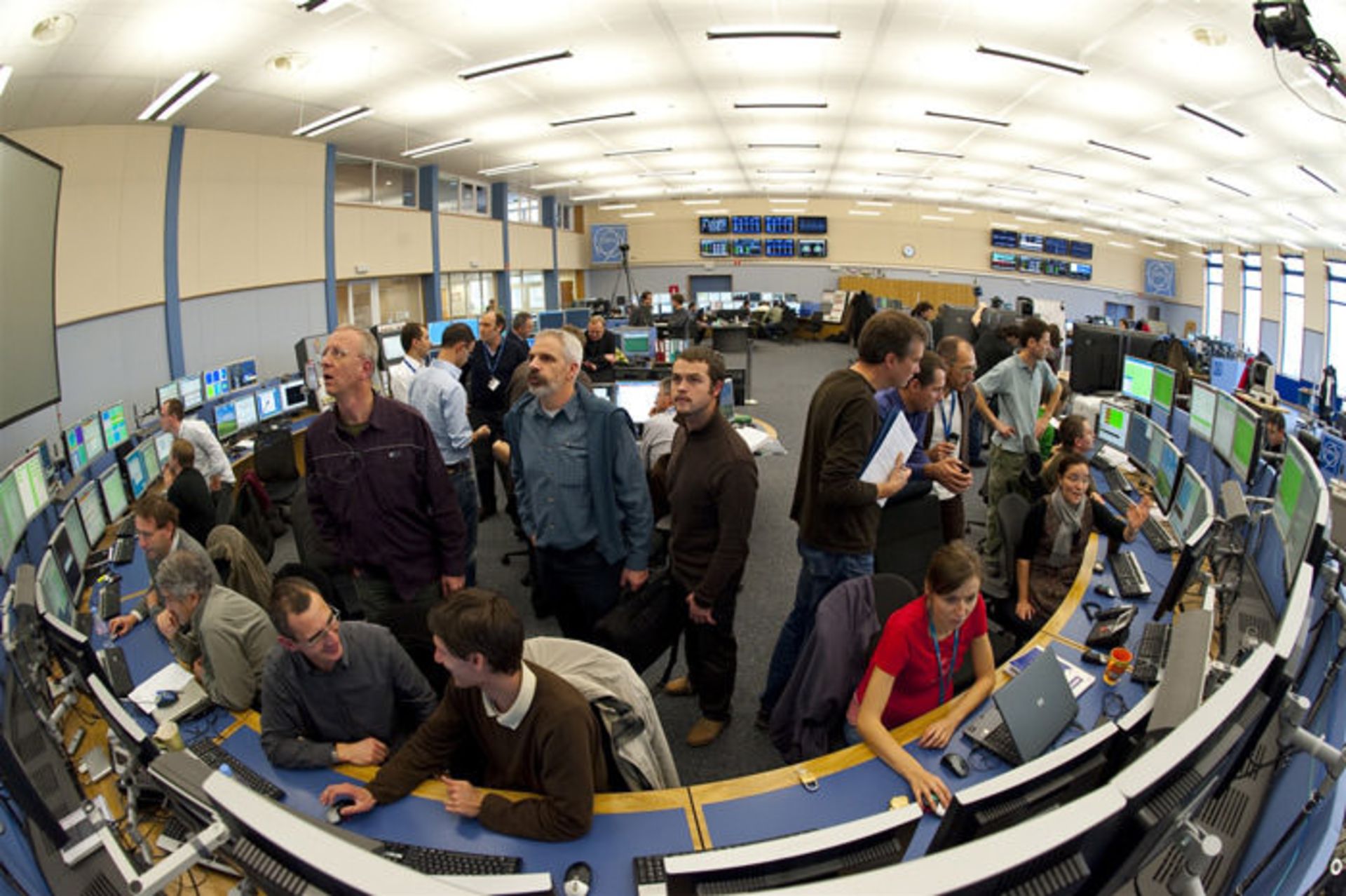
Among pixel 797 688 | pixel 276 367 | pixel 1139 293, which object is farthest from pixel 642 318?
pixel 1139 293

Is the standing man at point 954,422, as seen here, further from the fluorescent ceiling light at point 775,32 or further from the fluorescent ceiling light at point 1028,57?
the fluorescent ceiling light at point 775,32

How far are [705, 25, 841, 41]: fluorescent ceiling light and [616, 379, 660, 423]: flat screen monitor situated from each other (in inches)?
120

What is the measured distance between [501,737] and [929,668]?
1.21m

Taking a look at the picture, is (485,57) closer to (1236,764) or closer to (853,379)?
(853,379)

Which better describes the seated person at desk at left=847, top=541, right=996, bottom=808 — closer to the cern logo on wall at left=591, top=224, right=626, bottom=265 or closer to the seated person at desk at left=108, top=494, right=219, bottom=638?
the seated person at desk at left=108, top=494, right=219, bottom=638

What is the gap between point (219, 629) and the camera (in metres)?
1.99

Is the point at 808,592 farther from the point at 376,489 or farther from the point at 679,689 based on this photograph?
the point at 376,489

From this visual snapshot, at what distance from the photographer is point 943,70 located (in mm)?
6211

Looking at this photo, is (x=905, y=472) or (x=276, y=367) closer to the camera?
(x=905, y=472)

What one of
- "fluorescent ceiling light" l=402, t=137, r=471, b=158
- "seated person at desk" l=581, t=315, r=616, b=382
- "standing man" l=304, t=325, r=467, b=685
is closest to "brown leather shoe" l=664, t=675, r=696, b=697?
"standing man" l=304, t=325, r=467, b=685

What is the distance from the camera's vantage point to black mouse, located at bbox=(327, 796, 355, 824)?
5.11 feet

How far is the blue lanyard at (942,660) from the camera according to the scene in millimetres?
1847

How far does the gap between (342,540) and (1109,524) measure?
336 cm

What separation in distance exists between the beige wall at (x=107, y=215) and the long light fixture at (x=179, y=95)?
1.32ft
